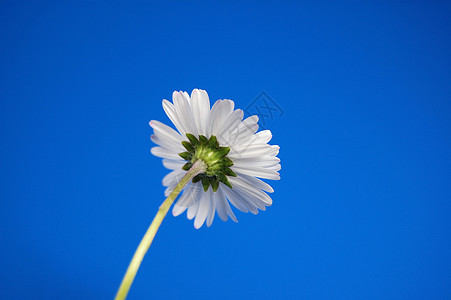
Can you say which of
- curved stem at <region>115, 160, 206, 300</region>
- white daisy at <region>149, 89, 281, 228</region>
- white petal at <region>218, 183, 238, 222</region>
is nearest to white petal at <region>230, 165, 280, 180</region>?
white daisy at <region>149, 89, 281, 228</region>

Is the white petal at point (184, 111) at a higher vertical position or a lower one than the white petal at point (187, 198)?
higher

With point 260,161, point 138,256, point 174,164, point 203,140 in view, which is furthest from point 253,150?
point 138,256

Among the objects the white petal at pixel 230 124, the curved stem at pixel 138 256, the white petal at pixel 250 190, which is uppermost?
the white petal at pixel 230 124

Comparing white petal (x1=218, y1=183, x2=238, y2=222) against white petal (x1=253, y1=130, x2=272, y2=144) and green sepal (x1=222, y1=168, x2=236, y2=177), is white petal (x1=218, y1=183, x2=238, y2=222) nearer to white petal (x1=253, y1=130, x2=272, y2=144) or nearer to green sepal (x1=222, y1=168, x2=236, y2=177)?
green sepal (x1=222, y1=168, x2=236, y2=177)

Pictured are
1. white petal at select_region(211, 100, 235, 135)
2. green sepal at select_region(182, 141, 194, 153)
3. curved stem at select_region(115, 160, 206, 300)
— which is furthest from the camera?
green sepal at select_region(182, 141, 194, 153)

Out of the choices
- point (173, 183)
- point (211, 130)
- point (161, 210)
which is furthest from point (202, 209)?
point (161, 210)

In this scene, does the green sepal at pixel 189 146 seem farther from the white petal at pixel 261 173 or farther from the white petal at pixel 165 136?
the white petal at pixel 261 173

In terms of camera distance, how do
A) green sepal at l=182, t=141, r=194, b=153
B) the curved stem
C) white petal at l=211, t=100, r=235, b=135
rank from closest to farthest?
the curved stem → white petal at l=211, t=100, r=235, b=135 → green sepal at l=182, t=141, r=194, b=153

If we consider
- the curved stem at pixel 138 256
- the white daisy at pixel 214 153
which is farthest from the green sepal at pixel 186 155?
the curved stem at pixel 138 256
